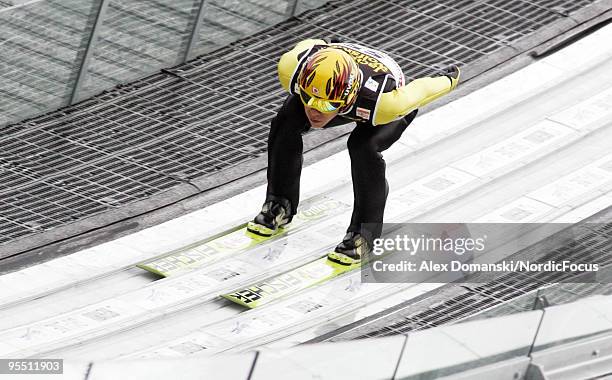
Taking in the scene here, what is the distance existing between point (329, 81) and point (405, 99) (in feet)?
2.11

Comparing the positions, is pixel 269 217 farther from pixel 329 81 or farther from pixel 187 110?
pixel 187 110

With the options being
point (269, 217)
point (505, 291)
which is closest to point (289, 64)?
point (269, 217)

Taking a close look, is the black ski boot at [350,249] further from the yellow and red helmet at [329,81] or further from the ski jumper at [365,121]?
the yellow and red helmet at [329,81]

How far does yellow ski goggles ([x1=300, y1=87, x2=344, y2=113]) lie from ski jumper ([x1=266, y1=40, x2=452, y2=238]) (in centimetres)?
14

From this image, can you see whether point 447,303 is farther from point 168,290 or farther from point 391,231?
point 168,290

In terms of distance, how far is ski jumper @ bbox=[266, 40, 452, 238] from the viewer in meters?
13.8

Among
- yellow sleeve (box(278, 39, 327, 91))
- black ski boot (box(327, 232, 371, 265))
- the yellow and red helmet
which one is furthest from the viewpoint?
black ski boot (box(327, 232, 371, 265))

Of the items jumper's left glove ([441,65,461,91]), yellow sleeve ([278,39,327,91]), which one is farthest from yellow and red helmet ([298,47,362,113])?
jumper's left glove ([441,65,461,91])

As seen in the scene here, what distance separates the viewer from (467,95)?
16719mm

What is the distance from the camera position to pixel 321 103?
1360 cm

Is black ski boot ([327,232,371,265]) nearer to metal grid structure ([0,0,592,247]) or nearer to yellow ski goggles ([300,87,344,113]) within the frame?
yellow ski goggles ([300,87,344,113])

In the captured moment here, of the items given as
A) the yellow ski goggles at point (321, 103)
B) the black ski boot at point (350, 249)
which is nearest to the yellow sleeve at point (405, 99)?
the yellow ski goggles at point (321, 103)

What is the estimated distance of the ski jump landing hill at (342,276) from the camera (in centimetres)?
1198

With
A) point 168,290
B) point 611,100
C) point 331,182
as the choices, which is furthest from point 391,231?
point 611,100
